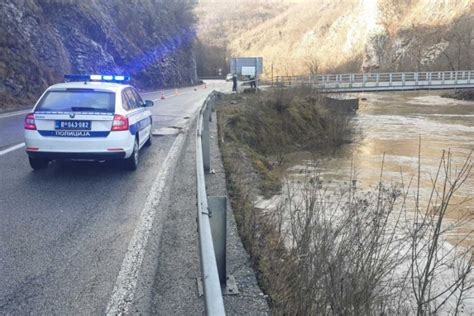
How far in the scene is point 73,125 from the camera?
7.10 m

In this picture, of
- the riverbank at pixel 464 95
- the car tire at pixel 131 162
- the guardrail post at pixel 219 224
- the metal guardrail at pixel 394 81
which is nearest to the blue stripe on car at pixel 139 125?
the car tire at pixel 131 162

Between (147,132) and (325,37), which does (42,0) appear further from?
(325,37)

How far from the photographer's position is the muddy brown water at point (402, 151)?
44.0ft

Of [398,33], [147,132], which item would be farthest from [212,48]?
[147,132]

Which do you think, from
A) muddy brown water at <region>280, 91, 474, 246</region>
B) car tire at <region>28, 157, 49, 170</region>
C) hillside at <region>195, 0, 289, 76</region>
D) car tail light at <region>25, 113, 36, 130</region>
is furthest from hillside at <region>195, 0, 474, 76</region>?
car tail light at <region>25, 113, 36, 130</region>

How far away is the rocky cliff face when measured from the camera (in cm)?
2259

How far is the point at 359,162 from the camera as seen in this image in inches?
726

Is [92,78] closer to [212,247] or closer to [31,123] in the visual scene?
[31,123]

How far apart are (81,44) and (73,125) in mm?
25332

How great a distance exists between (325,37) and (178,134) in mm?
119229

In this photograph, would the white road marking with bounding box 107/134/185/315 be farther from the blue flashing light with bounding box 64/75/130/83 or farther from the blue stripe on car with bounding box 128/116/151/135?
the blue flashing light with bounding box 64/75/130/83

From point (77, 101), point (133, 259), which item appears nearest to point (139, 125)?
point (77, 101)

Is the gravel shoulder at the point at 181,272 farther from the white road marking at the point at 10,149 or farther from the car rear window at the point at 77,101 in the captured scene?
the white road marking at the point at 10,149

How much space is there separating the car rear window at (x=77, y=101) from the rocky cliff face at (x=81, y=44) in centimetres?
1441
